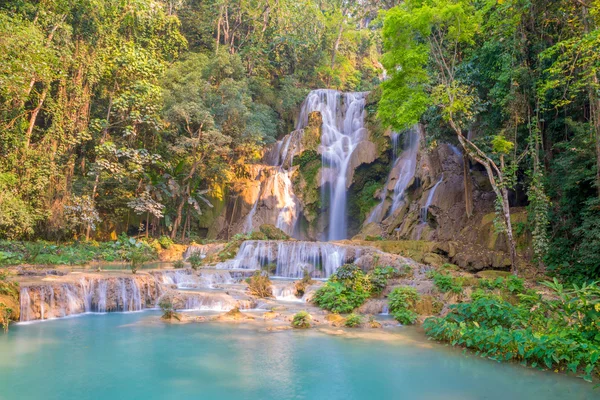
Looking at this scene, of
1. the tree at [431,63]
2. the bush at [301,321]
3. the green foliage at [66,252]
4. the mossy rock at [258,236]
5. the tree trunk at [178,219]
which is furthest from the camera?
the tree trunk at [178,219]

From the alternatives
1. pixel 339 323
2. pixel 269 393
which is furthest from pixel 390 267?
pixel 269 393

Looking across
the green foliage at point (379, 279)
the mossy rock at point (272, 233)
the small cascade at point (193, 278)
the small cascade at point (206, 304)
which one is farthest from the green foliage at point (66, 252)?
the green foliage at point (379, 279)

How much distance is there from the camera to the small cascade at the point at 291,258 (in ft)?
51.1

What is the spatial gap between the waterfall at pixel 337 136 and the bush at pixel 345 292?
12818 millimetres

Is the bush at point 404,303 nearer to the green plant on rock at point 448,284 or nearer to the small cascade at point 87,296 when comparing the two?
the green plant on rock at point 448,284

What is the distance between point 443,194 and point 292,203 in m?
9.38

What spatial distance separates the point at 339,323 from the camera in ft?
28.2

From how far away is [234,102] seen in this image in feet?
73.3

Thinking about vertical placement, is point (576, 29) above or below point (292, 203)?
above

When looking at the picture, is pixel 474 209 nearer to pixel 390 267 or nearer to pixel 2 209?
pixel 390 267

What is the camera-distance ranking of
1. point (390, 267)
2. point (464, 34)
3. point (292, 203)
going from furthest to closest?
point (292, 203) → point (464, 34) → point (390, 267)

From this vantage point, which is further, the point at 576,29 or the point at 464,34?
the point at 464,34

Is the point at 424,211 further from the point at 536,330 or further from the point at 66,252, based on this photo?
the point at 66,252

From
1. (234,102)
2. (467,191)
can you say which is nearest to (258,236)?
(234,102)
